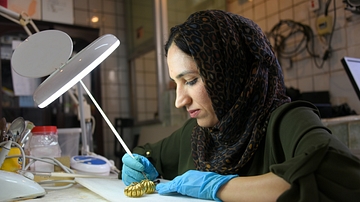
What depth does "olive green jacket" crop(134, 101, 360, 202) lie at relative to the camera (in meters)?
0.63

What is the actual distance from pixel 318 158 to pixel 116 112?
12.1 ft

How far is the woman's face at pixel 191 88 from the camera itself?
1.00 meters

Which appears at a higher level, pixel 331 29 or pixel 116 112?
pixel 331 29

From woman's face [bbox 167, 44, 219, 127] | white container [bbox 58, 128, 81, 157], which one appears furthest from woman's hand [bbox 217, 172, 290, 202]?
white container [bbox 58, 128, 81, 157]

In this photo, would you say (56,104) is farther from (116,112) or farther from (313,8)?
(313,8)

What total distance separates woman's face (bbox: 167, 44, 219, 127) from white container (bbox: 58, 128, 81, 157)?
2.77 ft

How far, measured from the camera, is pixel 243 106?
97 centimetres

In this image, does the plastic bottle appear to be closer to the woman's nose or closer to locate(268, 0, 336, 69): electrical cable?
the woman's nose

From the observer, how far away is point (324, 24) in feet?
8.16

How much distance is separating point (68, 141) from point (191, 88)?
92 centimetres

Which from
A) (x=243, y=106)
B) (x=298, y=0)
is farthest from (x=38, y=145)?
(x=298, y=0)

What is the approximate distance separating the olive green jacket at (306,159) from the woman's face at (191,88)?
187 mm

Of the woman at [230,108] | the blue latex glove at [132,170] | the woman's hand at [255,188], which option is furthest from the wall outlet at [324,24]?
the woman's hand at [255,188]

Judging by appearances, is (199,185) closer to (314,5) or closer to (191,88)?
(191,88)
